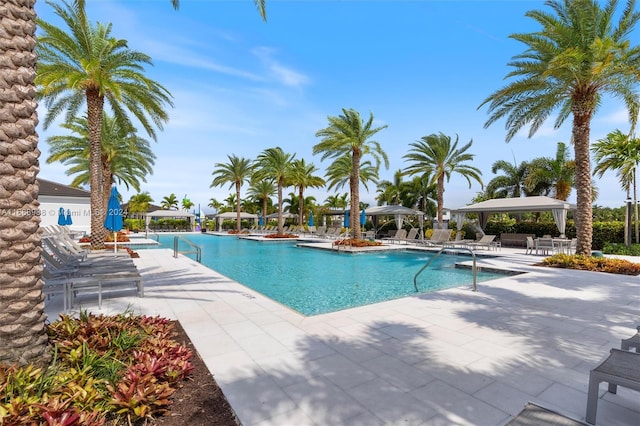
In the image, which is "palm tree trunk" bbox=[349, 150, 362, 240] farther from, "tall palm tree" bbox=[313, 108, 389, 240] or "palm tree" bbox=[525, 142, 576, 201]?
"palm tree" bbox=[525, 142, 576, 201]

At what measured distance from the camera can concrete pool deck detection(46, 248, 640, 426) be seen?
2.85 meters

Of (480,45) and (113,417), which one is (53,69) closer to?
(113,417)

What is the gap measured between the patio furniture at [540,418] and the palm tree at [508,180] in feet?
99.1

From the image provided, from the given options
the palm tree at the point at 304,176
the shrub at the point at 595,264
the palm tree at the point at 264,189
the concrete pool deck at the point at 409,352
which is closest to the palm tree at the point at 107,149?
the palm tree at the point at 304,176

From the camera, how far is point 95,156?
45.6ft

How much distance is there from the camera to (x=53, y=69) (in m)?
12.0

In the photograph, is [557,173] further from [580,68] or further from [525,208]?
[580,68]

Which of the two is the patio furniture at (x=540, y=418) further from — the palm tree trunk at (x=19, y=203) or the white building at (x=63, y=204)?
the white building at (x=63, y=204)

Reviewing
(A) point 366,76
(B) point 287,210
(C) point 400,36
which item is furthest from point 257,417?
(B) point 287,210

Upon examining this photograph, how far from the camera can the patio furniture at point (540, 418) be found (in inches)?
101

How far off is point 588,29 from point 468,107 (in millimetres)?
4308

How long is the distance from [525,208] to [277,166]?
19909 millimetres

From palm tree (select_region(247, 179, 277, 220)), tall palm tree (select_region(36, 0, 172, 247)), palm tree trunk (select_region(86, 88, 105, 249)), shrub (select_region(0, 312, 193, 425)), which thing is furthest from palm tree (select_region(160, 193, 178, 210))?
shrub (select_region(0, 312, 193, 425))

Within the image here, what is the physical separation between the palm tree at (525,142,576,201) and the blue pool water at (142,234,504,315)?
15120 millimetres
